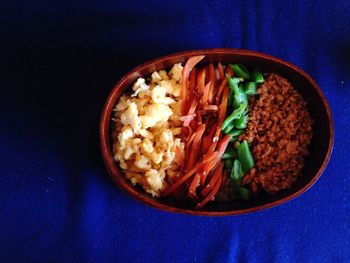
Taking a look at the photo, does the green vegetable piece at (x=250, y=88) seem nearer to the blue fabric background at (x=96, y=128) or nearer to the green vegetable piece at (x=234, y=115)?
the green vegetable piece at (x=234, y=115)

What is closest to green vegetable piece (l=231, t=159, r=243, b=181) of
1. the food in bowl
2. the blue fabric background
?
the food in bowl

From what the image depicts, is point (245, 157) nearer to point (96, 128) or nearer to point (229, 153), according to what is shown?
point (229, 153)

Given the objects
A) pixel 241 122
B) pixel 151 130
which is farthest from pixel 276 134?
pixel 151 130

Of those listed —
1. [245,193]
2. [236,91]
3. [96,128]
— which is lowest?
[245,193]

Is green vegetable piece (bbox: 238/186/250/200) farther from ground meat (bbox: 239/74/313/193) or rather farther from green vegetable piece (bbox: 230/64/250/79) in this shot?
green vegetable piece (bbox: 230/64/250/79)

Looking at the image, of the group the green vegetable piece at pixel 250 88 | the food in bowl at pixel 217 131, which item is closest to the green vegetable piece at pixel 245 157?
the food in bowl at pixel 217 131
